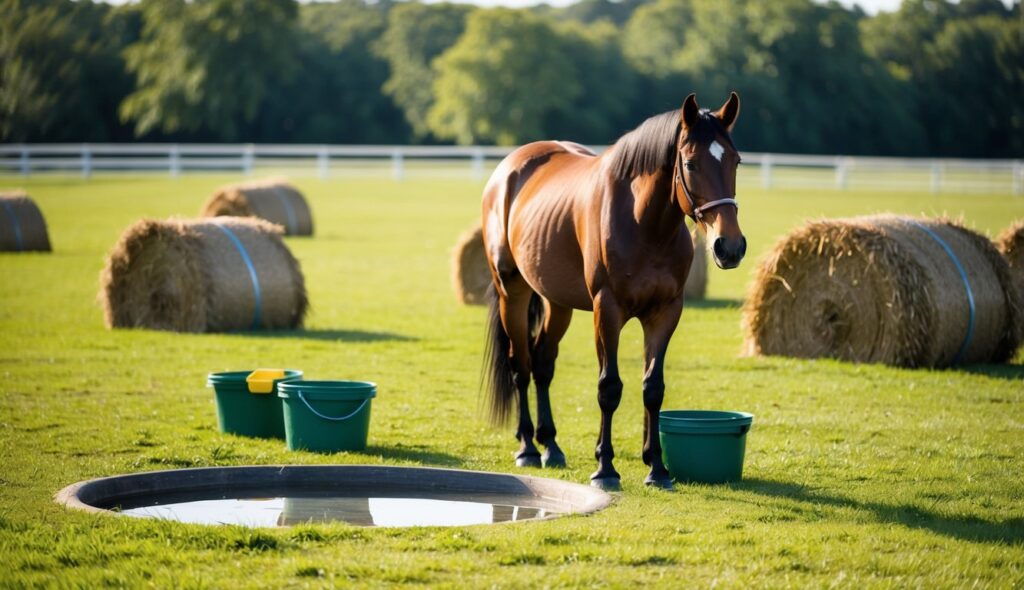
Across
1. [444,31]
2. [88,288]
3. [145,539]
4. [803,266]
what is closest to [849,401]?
[803,266]

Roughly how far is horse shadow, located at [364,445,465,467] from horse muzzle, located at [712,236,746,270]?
2.32 meters

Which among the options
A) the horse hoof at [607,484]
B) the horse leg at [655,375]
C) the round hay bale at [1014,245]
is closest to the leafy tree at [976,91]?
the round hay bale at [1014,245]

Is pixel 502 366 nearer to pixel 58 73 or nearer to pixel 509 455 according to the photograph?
pixel 509 455

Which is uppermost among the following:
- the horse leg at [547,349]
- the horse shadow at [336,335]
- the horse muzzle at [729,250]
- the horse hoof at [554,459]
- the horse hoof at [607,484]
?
the horse muzzle at [729,250]

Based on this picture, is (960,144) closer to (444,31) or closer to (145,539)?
(444,31)

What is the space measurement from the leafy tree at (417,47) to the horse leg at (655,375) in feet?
251

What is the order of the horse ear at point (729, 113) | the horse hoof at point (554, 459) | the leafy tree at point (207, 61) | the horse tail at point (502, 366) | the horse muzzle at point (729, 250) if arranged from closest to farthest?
the horse muzzle at point (729, 250), the horse ear at point (729, 113), the horse hoof at point (554, 459), the horse tail at point (502, 366), the leafy tree at point (207, 61)

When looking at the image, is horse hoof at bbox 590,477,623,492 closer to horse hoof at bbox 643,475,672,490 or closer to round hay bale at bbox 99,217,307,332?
horse hoof at bbox 643,475,672,490

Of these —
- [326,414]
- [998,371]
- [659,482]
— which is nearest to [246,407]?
[326,414]

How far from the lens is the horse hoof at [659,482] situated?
7367 millimetres

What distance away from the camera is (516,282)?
8914 mm

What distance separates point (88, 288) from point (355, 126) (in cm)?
6293

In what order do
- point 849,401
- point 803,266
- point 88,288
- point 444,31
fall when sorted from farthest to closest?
point 444,31 < point 88,288 < point 803,266 < point 849,401

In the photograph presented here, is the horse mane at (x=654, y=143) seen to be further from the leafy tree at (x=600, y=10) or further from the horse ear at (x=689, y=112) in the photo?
the leafy tree at (x=600, y=10)
